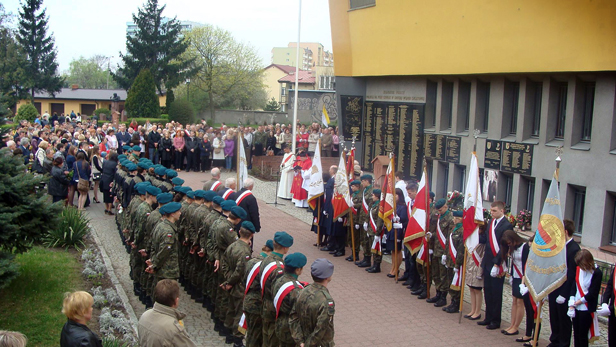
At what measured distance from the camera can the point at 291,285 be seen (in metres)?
6.19

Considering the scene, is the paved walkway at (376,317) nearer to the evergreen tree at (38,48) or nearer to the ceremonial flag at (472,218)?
the ceremonial flag at (472,218)

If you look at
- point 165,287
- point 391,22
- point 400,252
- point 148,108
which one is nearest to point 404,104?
point 391,22

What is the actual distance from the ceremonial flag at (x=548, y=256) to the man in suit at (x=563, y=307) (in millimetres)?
153

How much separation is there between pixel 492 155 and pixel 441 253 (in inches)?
290

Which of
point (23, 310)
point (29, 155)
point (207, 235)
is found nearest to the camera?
point (23, 310)

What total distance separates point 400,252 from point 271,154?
48.5ft

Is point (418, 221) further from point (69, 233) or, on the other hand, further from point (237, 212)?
point (69, 233)

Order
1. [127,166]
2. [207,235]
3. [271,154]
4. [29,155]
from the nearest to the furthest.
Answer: [207,235], [127,166], [29,155], [271,154]

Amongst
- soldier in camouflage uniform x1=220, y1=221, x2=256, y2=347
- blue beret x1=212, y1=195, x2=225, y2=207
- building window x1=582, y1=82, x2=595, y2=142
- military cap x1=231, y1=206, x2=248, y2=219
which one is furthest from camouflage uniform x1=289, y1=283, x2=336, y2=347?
building window x1=582, y1=82, x2=595, y2=142

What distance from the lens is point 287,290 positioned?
20.4 ft

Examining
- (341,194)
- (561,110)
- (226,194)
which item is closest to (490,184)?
(561,110)

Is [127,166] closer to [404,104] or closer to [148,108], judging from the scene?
[404,104]

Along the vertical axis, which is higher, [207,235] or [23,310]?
[207,235]

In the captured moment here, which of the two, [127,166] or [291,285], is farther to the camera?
[127,166]
